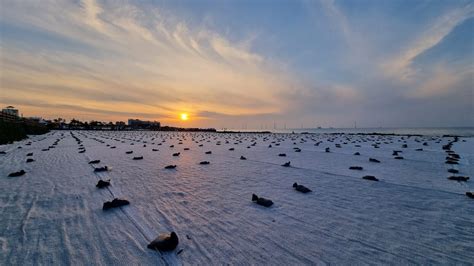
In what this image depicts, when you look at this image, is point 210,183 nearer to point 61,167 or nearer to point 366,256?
point 366,256

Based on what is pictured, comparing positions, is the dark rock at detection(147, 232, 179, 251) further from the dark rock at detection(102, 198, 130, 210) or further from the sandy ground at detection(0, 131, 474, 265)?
the dark rock at detection(102, 198, 130, 210)

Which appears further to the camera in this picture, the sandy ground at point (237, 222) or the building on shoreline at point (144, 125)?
the building on shoreline at point (144, 125)

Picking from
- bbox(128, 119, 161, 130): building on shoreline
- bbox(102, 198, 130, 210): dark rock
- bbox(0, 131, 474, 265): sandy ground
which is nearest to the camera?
bbox(0, 131, 474, 265): sandy ground

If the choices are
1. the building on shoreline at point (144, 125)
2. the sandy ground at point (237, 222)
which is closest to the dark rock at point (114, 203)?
the sandy ground at point (237, 222)

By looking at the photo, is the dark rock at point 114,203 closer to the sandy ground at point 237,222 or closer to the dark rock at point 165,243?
the sandy ground at point 237,222

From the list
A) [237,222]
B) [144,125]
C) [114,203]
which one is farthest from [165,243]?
[144,125]

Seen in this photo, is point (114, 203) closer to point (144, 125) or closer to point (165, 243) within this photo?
point (165, 243)

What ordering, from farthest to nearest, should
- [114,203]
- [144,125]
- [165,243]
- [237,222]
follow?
[144,125]
[114,203]
[237,222]
[165,243]

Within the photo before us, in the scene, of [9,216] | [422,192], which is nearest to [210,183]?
[9,216]

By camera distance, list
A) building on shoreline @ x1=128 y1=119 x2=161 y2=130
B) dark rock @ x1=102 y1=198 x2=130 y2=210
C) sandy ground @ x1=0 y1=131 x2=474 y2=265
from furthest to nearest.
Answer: building on shoreline @ x1=128 y1=119 x2=161 y2=130
dark rock @ x1=102 y1=198 x2=130 y2=210
sandy ground @ x1=0 y1=131 x2=474 y2=265

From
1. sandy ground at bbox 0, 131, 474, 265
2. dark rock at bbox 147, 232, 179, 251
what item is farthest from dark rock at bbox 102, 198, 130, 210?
dark rock at bbox 147, 232, 179, 251

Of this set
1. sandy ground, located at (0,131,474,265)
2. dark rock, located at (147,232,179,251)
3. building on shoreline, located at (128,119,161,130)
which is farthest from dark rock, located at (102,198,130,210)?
building on shoreline, located at (128,119,161,130)

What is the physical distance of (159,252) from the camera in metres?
2.59

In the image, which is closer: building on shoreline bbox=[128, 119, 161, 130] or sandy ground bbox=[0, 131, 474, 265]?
Result: sandy ground bbox=[0, 131, 474, 265]
